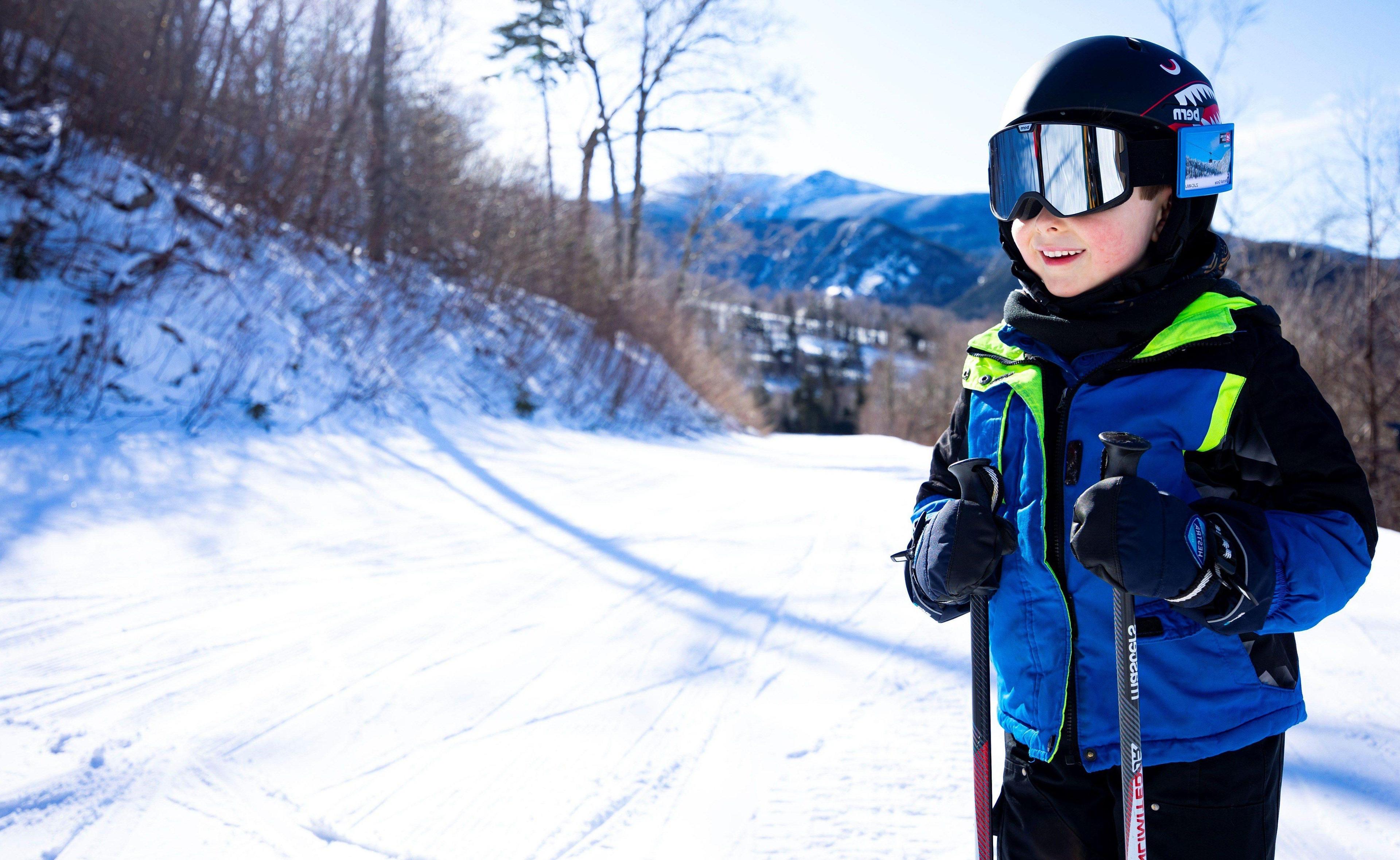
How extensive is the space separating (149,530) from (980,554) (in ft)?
14.7

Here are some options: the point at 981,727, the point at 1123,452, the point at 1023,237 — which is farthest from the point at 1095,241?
the point at 981,727

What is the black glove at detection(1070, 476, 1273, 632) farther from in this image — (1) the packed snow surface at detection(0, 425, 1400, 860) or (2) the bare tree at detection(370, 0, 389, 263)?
(2) the bare tree at detection(370, 0, 389, 263)

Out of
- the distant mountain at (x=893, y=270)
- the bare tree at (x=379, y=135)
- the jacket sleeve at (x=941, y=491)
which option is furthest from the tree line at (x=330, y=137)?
the distant mountain at (x=893, y=270)

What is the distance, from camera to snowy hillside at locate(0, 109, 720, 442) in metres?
5.72

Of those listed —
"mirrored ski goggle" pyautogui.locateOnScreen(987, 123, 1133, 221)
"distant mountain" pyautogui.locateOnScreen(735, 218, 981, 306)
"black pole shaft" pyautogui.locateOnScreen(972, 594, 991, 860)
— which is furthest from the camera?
"distant mountain" pyautogui.locateOnScreen(735, 218, 981, 306)

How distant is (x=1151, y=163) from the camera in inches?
54.9

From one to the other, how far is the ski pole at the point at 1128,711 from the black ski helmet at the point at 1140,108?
0.36m

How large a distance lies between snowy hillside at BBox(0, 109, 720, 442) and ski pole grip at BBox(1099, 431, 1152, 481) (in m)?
6.32

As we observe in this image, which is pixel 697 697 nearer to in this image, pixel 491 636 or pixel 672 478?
pixel 491 636

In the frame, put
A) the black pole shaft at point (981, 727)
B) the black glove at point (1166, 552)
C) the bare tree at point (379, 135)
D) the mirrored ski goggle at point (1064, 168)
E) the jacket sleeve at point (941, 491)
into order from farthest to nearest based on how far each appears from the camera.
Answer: the bare tree at point (379, 135), the jacket sleeve at point (941, 491), the black pole shaft at point (981, 727), the mirrored ski goggle at point (1064, 168), the black glove at point (1166, 552)

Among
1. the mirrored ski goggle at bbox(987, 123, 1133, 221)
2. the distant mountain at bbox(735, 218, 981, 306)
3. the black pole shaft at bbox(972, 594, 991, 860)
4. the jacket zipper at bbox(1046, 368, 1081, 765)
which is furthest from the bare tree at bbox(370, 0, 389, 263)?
the distant mountain at bbox(735, 218, 981, 306)

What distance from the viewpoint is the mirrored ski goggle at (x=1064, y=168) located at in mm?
1375

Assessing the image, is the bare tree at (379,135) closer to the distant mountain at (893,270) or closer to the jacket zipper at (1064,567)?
the jacket zipper at (1064,567)

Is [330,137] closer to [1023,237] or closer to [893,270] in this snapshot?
[1023,237]
